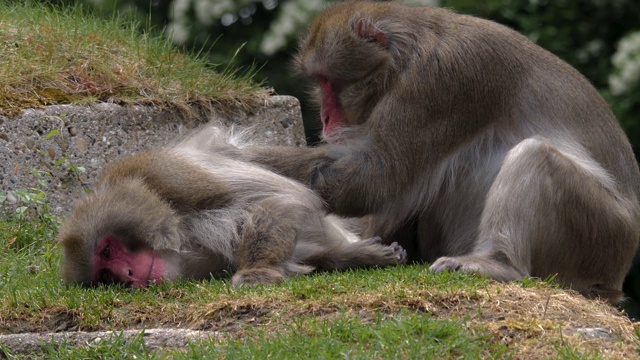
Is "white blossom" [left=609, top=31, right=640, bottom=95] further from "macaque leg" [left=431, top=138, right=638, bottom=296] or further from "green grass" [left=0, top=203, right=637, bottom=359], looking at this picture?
"green grass" [left=0, top=203, right=637, bottom=359]

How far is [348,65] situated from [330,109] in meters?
0.31

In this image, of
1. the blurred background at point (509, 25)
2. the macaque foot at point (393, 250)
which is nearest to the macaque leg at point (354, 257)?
the macaque foot at point (393, 250)

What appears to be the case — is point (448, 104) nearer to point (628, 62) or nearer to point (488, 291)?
point (488, 291)

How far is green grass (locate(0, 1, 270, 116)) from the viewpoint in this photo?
835cm

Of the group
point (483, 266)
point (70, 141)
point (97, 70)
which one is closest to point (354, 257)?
point (483, 266)

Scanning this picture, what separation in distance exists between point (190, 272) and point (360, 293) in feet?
4.65

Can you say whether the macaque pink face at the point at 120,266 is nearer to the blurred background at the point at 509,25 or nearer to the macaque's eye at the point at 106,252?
the macaque's eye at the point at 106,252

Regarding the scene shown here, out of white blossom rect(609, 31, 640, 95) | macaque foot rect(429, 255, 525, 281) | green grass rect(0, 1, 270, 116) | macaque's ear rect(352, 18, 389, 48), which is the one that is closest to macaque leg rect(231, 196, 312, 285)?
macaque foot rect(429, 255, 525, 281)

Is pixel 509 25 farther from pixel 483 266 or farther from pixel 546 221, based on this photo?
pixel 483 266

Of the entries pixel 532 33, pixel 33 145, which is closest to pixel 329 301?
pixel 33 145

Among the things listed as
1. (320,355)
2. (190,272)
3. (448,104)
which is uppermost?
(448,104)

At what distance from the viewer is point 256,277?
6.12m

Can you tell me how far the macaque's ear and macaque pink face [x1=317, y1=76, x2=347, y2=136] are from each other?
14.5 inches

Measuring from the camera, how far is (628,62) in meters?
10.0
